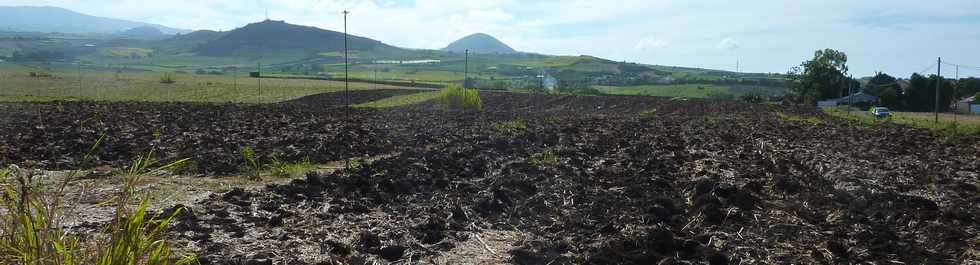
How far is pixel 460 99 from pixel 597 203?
89.5 feet

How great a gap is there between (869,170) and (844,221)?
4.57m

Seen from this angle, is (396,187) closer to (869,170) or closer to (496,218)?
(496,218)

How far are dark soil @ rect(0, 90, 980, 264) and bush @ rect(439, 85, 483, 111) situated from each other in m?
19.4

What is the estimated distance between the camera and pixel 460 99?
35000mm

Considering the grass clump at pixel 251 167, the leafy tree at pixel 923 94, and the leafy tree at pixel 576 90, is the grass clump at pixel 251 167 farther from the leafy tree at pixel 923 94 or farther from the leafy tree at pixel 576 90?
the leafy tree at pixel 923 94

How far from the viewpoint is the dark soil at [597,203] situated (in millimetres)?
5844

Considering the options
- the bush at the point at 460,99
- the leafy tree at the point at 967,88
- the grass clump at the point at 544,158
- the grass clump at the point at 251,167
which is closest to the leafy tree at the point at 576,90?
the bush at the point at 460,99

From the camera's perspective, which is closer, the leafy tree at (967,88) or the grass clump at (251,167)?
the grass clump at (251,167)

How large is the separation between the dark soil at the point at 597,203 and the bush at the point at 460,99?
1943 cm

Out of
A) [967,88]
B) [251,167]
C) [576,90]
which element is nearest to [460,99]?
[251,167]

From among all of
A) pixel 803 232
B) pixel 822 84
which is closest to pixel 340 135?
pixel 803 232

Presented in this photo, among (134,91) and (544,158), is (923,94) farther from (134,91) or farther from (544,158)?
(134,91)

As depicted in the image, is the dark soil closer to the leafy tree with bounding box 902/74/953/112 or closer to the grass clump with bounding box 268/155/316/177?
the grass clump with bounding box 268/155/316/177

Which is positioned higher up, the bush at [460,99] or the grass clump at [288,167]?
the bush at [460,99]
